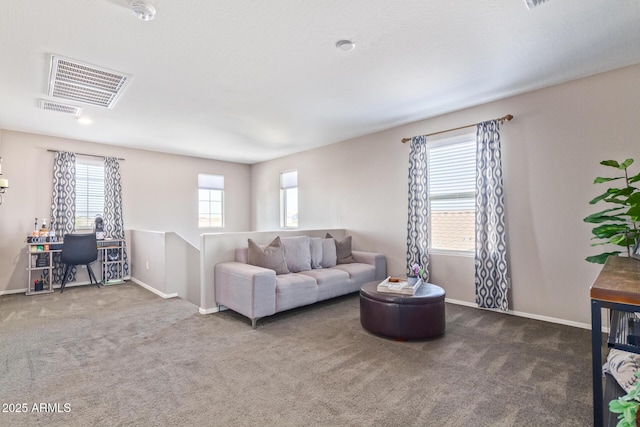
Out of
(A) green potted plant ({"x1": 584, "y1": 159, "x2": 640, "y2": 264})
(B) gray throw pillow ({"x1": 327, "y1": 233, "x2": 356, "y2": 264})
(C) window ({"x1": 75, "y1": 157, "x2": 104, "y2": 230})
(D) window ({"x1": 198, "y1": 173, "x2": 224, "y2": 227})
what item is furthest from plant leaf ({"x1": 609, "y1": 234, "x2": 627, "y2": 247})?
(C) window ({"x1": 75, "y1": 157, "x2": 104, "y2": 230})

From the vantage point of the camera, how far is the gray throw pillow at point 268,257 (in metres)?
3.88

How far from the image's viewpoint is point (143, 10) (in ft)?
6.98

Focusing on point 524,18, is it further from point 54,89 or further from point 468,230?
point 54,89

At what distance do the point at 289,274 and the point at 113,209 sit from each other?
4040mm

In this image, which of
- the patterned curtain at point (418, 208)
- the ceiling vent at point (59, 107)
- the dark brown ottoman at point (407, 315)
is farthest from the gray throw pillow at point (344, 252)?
the ceiling vent at point (59, 107)

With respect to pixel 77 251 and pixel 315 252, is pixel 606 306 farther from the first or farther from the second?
pixel 77 251

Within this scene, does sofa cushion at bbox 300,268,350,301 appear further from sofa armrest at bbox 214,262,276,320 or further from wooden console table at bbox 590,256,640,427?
wooden console table at bbox 590,256,640,427

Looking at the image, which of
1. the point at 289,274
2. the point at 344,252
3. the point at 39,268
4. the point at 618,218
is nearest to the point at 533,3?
the point at 618,218

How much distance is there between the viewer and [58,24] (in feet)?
7.66

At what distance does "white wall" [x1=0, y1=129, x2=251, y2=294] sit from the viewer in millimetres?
5016

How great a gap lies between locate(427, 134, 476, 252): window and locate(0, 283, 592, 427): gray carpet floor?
109cm

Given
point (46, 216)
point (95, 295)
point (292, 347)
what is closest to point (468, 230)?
point (292, 347)

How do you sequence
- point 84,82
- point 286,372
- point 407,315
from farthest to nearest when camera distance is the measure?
point 84,82 → point 407,315 → point 286,372

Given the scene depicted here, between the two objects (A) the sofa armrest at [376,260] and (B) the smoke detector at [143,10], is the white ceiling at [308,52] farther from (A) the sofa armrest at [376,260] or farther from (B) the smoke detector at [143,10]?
(A) the sofa armrest at [376,260]
